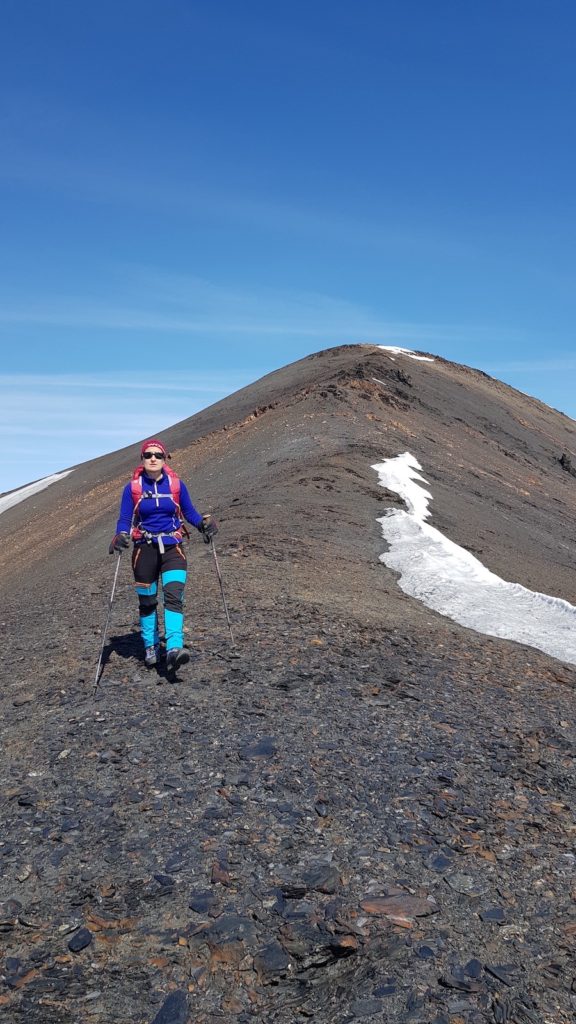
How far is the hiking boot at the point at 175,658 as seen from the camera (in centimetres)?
763

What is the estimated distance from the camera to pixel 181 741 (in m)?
6.35

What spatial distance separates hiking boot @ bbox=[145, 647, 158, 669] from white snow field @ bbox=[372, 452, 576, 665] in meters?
4.93

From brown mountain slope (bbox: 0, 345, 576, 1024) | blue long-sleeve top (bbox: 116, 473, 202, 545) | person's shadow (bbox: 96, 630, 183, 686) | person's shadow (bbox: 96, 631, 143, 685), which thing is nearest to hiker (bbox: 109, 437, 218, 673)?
blue long-sleeve top (bbox: 116, 473, 202, 545)

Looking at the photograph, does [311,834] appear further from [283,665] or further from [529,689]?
[529,689]

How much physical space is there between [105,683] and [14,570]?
19183 mm

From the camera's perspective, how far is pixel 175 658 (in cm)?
764

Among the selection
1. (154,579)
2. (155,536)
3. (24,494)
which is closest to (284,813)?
(154,579)

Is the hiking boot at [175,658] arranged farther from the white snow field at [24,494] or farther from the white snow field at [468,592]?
the white snow field at [24,494]

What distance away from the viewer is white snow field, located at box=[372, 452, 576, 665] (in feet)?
36.4

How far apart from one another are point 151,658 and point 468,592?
6576mm

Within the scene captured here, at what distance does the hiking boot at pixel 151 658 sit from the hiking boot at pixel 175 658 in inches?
18.2

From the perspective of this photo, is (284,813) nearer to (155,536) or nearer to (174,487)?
(155,536)

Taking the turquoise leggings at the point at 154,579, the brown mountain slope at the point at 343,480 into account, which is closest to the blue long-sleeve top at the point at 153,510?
the turquoise leggings at the point at 154,579

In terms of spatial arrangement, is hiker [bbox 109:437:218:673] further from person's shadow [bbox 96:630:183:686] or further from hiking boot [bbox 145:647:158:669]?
person's shadow [bbox 96:630:183:686]
